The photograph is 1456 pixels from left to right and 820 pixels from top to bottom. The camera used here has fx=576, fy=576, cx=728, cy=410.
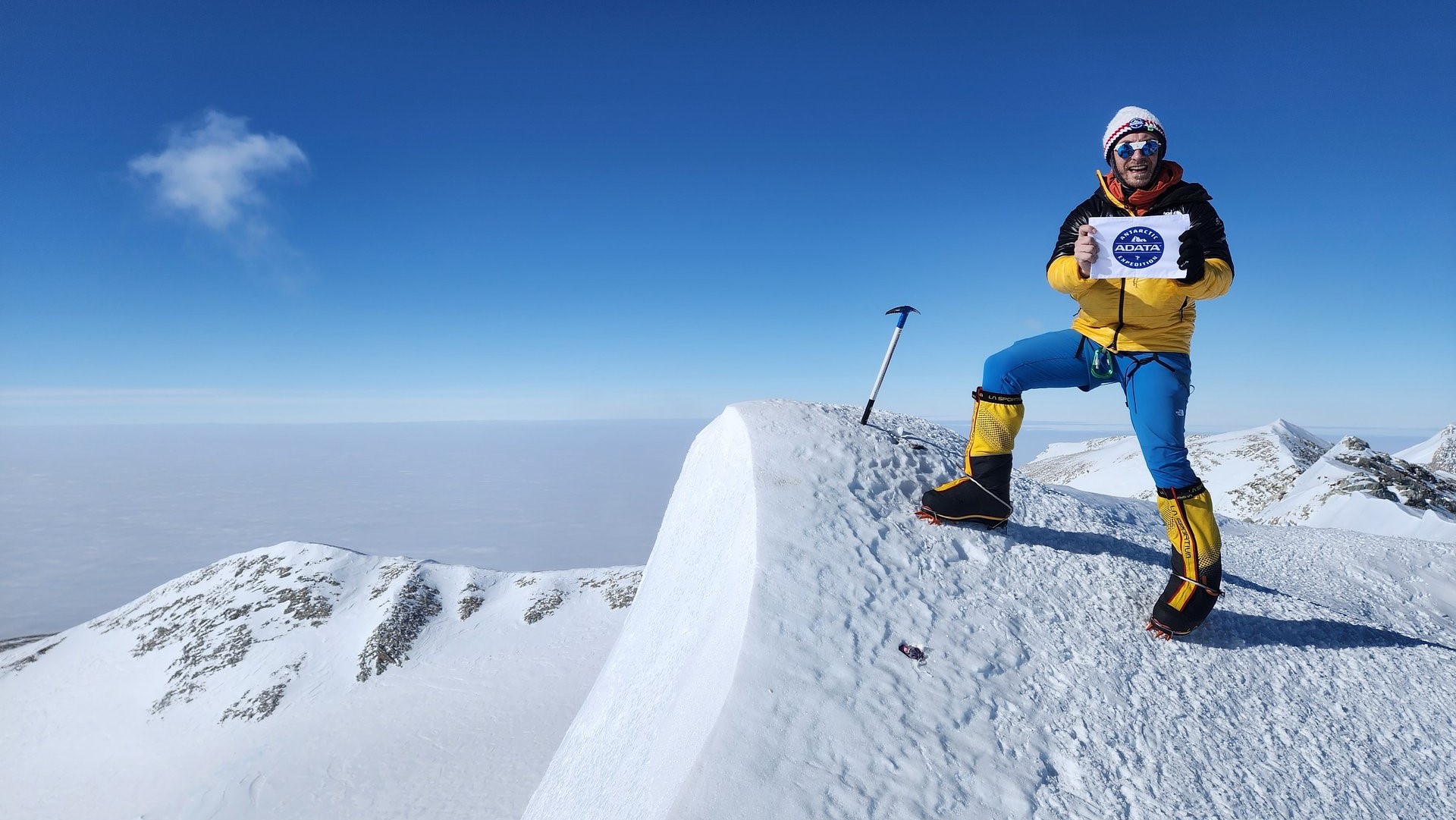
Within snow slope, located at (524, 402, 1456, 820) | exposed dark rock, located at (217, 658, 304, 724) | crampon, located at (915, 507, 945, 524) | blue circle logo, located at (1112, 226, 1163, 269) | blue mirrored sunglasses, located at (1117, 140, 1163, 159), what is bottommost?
exposed dark rock, located at (217, 658, 304, 724)

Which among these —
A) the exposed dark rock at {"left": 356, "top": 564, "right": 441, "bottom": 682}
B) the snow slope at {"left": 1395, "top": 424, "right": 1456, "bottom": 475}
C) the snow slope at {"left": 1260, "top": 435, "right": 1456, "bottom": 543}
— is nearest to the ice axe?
the snow slope at {"left": 1260, "top": 435, "right": 1456, "bottom": 543}

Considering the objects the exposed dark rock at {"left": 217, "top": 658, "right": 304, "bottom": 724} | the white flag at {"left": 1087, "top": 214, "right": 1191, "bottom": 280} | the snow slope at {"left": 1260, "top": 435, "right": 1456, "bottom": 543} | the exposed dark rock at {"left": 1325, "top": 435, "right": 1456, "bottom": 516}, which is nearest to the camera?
the white flag at {"left": 1087, "top": 214, "right": 1191, "bottom": 280}

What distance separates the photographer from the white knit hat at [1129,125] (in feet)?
15.9

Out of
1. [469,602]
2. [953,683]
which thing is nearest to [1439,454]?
[953,683]

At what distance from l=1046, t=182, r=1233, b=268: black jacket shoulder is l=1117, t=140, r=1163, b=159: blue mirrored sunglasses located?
1.12 ft

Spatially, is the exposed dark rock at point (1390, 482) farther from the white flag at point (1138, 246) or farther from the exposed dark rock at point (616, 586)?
the exposed dark rock at point (616, 586)

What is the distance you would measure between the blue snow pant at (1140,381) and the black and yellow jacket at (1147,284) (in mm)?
161

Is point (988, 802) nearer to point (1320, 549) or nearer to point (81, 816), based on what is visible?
point (1320, 549)

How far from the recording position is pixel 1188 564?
488cm

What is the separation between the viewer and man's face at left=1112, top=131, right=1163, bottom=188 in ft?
15.8

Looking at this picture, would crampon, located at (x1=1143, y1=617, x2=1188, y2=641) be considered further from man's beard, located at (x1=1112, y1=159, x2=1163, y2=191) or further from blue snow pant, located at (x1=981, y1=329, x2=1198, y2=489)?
man's beard, located at (x1=1112, y1=159, x2=1163, y2=191)

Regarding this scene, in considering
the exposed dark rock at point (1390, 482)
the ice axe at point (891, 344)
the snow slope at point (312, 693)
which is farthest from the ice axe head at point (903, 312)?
the snow slope at point (312, 693)

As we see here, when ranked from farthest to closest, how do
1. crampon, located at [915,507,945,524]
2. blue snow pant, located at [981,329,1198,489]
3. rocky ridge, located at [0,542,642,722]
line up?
rocky ridge, located at [0,542,642,722] → crampon, located at [915,507,945,524] → blue snow pant, located at [981,329,1198,489]

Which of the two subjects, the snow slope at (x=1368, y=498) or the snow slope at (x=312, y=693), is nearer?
the snow slope at (x=1368, y=498)
